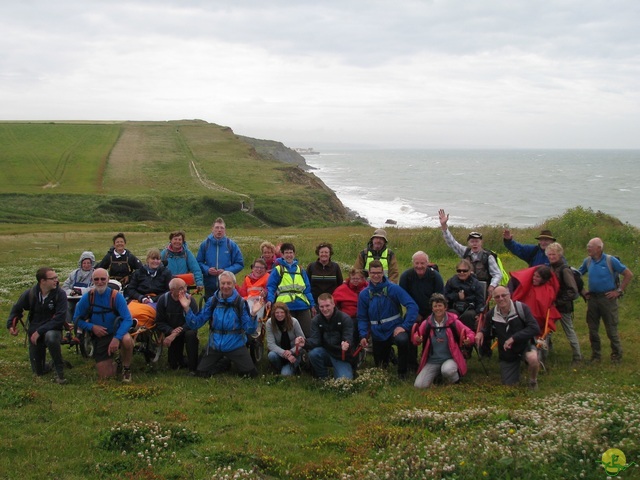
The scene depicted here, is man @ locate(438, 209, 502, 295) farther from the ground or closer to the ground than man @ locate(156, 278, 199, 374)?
farther from the ground

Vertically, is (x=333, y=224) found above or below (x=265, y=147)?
below

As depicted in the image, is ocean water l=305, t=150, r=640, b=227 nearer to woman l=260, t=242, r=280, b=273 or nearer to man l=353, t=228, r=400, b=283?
woman l=260, t=242, r=280, b=273

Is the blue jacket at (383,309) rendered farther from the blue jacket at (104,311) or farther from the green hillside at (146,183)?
the green hillside at (146,183)

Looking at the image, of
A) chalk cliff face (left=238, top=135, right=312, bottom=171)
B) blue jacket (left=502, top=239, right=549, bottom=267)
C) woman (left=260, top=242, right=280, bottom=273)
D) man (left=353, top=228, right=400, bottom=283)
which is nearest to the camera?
man (left=353, top=228, right=400, bottom=283)

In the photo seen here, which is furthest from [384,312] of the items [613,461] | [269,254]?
[613,461]

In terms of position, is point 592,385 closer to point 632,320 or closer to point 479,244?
point 479,244

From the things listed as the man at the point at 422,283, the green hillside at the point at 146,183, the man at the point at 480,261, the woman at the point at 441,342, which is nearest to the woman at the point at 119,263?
the man at the point at 422,283

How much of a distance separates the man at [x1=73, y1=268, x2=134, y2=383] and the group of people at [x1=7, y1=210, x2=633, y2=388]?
2 centimetres

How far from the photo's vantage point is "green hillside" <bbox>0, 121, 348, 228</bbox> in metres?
58.9

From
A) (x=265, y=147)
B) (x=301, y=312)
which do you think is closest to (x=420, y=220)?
(x=301, y=312)

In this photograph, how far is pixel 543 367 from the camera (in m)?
10.8

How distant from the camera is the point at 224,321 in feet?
34.9

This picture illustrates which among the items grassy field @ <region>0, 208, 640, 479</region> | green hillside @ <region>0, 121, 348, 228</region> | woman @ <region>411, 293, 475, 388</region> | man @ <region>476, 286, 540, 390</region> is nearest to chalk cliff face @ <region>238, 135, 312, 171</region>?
green hillside @ <region>0, 121, 348, 228</region>

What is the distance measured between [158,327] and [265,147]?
167803 mm
